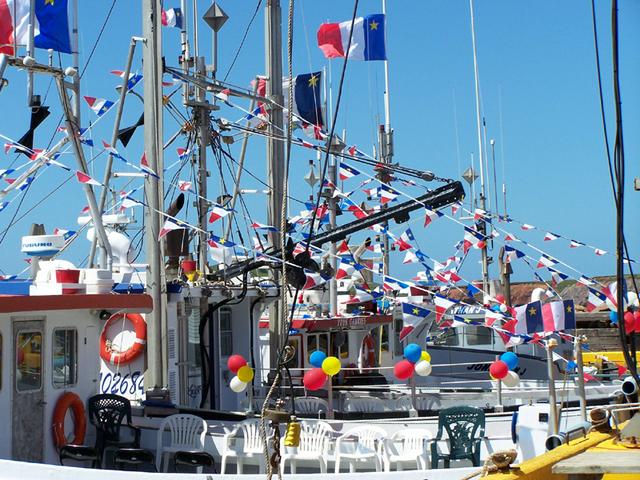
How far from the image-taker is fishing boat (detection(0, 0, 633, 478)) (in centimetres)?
1184

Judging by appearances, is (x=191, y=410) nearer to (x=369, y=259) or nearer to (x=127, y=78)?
(x=127, y=78)

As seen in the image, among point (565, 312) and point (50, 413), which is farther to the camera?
point (565, 312)

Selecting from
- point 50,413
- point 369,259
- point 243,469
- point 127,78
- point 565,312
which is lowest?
point 243,469

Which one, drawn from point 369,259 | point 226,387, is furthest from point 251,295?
point 369,259

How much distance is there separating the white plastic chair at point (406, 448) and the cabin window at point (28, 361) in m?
4.15

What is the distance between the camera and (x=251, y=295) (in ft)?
58.2

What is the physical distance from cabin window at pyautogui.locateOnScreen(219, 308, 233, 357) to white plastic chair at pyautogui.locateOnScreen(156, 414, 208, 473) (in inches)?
175

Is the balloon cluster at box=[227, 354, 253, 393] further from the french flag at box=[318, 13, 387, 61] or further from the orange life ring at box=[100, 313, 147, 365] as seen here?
the french flag at box=[318, 13, 387, 61]

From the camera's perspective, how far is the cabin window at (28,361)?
1178 cm

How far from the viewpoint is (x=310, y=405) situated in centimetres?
1661

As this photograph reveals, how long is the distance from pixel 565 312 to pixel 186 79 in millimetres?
7165

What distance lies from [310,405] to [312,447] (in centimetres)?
425

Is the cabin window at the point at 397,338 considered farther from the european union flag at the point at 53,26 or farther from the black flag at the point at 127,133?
the european union flag at the point at 53,26

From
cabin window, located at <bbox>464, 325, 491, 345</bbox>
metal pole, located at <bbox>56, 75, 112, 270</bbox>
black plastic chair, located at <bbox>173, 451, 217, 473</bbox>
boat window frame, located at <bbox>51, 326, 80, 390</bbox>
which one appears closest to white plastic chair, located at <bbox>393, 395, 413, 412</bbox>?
black plastic chair, located at <bbox>173, 451, 217, 473</bbox>
